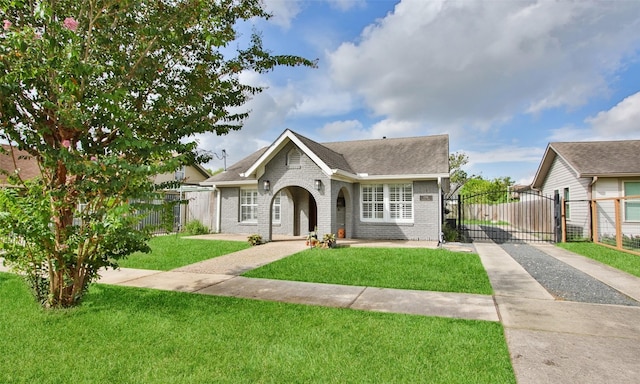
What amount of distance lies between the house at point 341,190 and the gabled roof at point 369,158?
0.04 metres

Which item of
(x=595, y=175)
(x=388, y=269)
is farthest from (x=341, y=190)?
(x=595, y=175)

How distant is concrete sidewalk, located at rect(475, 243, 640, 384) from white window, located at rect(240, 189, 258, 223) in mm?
12418

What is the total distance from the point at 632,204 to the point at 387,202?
10.5m

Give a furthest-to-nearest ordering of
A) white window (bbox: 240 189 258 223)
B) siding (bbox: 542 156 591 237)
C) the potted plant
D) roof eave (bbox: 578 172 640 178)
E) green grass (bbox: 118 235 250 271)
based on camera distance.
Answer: white window (bbox: 240 189 258 223)
siding (bbox: 542 156 591 237)
roof eave (bbox: 578 172 640 178)
the potted plant
green grass (bbox: 118 235 250 271)

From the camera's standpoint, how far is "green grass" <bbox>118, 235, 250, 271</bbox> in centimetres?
929

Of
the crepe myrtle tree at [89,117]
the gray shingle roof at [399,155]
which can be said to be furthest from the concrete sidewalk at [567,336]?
the gray shingle roof at [399,155]

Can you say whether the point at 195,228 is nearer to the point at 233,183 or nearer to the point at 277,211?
the point at 233,183

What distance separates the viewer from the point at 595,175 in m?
14.2

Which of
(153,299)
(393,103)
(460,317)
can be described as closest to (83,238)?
(153,299)

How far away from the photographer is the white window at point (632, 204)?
46.1ft

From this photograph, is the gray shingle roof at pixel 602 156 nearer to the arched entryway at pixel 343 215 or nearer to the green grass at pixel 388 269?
the green grass at pixel 388 269

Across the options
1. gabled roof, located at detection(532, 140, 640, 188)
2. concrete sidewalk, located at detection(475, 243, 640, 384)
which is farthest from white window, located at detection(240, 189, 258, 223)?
gabled roof, located at detection(532, 140, 640, 188)

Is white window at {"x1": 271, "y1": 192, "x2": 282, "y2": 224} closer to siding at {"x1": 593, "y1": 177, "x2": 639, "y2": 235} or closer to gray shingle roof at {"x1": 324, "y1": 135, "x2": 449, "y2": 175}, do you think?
gray shingle roof at {"x1": 324, "y1": 135, "x2": 449, "y2": 175}

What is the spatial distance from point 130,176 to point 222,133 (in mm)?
2808
